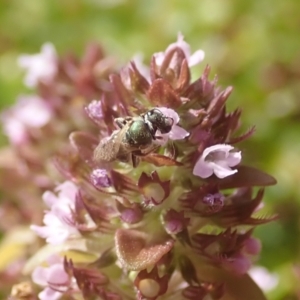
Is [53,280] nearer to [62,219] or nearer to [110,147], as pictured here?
[62,219]

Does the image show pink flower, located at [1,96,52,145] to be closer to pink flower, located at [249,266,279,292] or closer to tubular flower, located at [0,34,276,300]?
tubular flower, located at [0,34,276,300]

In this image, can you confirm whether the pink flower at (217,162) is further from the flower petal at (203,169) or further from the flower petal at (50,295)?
the flower petal at (50,295)

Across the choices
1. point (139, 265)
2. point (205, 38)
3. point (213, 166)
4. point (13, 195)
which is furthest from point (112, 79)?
point (205, 38)

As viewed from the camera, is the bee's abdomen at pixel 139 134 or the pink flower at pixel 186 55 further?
the pink flower at pixel 186 55

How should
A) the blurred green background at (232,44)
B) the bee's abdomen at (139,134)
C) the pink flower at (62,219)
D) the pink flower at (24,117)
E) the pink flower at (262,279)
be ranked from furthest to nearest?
1. the blurred green background at (232,44)
2. the pink flower at (24,117)
3. the pink flower at (262,279)
4. the pink flower at (62,219)
5. the bee's abdomen at (139,134)

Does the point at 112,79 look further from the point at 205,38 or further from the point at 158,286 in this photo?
the point at 205,38

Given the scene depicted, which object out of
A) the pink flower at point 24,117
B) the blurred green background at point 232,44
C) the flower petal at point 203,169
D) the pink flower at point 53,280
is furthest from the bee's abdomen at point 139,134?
the blurred green background at point 232,44

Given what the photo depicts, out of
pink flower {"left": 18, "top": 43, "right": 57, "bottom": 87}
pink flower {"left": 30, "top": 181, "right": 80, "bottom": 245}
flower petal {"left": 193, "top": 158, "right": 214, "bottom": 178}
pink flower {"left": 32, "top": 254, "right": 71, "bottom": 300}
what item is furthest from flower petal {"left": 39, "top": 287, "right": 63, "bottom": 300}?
pink flower {"left": 18, "top": 43, "right": 57, "bottom": 87}
